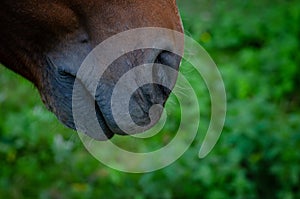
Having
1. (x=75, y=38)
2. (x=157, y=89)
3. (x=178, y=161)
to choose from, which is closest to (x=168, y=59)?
(x=157, y=89)

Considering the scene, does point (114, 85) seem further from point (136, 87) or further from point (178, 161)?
point (178, 161)

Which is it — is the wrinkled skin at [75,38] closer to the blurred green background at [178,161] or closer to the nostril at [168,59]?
the nostril at [168,59]

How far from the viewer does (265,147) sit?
14.5 feet

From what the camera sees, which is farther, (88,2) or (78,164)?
(78,164)

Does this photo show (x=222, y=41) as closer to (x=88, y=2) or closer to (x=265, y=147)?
(x=265, y=147)

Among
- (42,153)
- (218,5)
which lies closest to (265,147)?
(42,153)

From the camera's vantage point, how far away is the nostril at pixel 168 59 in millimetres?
2236

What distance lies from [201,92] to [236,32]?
4.39ft

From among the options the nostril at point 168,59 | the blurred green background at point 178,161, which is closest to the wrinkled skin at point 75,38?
the nostril at point 168,59

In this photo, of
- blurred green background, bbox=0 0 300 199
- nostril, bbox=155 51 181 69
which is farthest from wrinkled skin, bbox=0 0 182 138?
blurred green background, bbox=0 0 300 199

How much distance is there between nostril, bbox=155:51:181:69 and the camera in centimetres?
224

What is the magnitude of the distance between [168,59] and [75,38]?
0.25 meters

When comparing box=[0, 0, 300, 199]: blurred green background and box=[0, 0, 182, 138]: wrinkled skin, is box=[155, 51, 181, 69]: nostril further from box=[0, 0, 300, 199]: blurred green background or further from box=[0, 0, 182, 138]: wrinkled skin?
box=[0, 0, 300, 199]: blurred green background

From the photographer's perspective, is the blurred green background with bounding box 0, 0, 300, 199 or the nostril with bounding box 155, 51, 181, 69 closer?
the nostril with bounding box 155, 51, 181, 69
